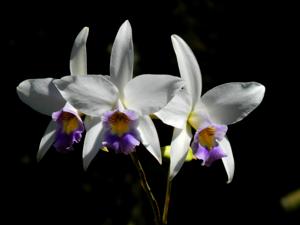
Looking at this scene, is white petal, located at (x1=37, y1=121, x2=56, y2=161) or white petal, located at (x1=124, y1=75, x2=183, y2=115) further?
white petal, located at (x1=37, y1=121, x2=56, y2=161)

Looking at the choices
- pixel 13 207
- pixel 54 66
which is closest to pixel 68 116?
pixel 54 66

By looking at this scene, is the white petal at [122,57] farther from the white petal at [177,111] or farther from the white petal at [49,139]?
the white petal at [49,139]

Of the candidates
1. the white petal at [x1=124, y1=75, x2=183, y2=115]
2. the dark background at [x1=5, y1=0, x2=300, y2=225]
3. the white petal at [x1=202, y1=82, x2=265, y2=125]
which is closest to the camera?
the white petal at [x1=124, y1=75, x2=183, y2=115]

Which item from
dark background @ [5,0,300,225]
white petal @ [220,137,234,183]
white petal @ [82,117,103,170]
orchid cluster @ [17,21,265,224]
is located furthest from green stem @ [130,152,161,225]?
dark background @ [5,0,300,225]

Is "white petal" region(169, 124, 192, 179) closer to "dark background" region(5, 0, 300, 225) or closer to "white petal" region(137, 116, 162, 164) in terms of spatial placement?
"white petal" region(137, 116, 162, 164)

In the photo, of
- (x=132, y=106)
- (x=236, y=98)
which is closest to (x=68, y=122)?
(x=132, y=106)

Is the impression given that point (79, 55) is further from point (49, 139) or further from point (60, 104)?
point (49, 139)

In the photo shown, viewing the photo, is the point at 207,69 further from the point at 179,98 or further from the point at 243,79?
the point at 179,98
